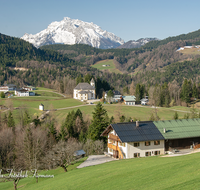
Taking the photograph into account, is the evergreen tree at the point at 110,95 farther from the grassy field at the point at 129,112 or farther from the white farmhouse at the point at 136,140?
the white farmhouse at the point at 136,140

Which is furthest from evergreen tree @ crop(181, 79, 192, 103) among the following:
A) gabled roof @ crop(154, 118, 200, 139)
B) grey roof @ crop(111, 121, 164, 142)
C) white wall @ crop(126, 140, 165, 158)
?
white wall @ crop(126, 140, 165, 158)

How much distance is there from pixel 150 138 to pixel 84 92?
279 feet

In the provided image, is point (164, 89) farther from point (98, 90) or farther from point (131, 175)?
point (131, 175)

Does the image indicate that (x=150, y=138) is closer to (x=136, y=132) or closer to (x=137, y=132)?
(x=137, y=132)

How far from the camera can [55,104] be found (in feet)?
317

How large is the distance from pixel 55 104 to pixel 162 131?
227 feet

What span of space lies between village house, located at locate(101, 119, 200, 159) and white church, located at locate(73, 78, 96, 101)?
80.3m

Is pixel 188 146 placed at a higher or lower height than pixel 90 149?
higher

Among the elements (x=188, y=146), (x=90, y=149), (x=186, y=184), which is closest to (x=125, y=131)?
(x=188, y=146)

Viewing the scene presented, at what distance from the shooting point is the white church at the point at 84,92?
115312 millimetres

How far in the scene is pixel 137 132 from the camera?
32.6 meters

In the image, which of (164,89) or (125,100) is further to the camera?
(164,89)

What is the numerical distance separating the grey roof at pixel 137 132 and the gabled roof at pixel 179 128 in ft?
3.96

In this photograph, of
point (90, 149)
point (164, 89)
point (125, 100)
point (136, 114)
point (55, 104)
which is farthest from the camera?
point (164, 89)
